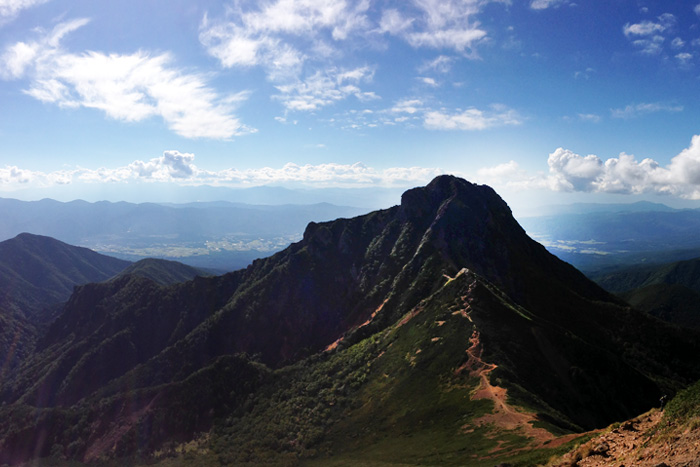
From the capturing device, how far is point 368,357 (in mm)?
95688

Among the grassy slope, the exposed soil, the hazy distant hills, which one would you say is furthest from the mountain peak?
the exposed soil

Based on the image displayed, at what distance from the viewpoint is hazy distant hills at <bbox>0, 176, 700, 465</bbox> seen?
6538cm

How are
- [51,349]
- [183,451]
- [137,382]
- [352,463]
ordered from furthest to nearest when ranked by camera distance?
[51,349], [137,382], [183,451], [352,463]

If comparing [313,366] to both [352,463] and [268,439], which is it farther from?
[352,463]

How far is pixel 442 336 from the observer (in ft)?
271

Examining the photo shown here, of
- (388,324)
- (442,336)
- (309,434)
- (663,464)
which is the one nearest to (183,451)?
(309,434)

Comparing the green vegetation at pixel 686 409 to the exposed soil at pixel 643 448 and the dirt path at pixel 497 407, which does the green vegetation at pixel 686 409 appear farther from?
the dirt path at pixel 497 407

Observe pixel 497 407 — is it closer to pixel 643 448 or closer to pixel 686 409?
pixel 643 448

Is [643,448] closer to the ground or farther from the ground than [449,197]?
closer to the ground

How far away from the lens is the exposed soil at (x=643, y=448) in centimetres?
1972

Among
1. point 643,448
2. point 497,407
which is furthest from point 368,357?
point 643,448

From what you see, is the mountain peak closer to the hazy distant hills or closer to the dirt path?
the hazy distant hills

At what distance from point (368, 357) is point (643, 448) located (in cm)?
7611

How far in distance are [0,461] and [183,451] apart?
67028 millimetres
